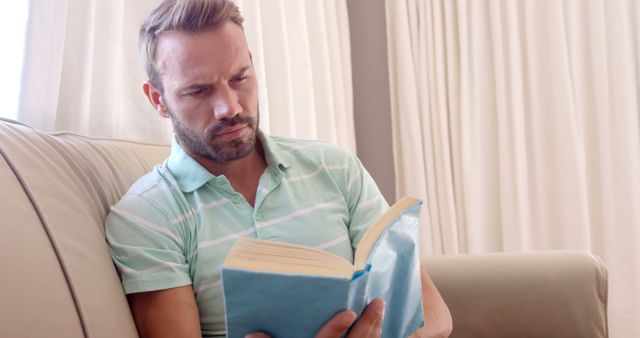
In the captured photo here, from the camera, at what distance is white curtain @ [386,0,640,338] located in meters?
2.40

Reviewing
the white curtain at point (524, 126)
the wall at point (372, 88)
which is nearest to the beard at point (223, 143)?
the white curtain at point (524, 126)

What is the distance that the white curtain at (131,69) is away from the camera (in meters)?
1.31

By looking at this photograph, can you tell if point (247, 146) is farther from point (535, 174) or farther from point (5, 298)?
point (535, 174)

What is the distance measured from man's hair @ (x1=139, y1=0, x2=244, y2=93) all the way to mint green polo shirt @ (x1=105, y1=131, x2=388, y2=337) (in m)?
0.17

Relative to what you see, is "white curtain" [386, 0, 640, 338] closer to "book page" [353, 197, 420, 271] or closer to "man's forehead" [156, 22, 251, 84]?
"man's forehead" [156, 22, 251, 84]

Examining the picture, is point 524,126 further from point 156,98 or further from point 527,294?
point 156,98

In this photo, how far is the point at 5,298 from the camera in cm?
A: 71

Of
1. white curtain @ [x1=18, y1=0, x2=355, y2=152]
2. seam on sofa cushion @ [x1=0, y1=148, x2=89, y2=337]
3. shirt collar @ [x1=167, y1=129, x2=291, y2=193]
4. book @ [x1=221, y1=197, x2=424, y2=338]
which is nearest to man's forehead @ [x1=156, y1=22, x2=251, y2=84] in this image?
shirt collar @ [x1=167, y1=129, x2=291, y2=193]

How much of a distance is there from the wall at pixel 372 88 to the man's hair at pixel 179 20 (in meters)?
Answer: 1.47

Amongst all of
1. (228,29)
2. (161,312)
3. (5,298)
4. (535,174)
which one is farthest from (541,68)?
(5,298)

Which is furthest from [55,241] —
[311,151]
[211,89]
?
[311,151]

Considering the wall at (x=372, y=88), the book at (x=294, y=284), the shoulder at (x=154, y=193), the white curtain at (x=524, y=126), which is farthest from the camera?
the wall at (x=372, y=88)

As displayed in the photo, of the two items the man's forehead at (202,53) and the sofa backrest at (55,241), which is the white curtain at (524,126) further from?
the sofa backrest at (55,241)

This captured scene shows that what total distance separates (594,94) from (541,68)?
8.1 inches
